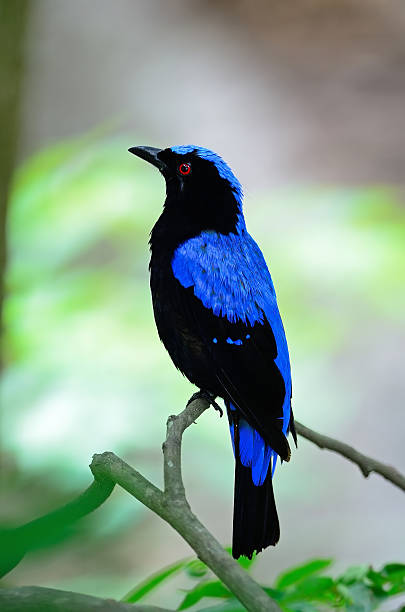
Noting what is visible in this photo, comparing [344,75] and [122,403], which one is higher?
[344,75]

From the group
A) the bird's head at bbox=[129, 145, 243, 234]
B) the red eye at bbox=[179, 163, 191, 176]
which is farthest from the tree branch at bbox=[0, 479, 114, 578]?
the red eye at bbox=[179, 163, 191, 176]

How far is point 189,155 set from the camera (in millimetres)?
2322

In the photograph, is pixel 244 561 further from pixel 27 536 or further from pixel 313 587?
pixel 27 536

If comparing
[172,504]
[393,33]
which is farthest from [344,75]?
[172,504]

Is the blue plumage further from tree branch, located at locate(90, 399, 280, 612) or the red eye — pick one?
tree branch, located at locate(90, 399, 280, 612)

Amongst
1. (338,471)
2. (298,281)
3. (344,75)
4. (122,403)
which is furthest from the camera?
(344,75)

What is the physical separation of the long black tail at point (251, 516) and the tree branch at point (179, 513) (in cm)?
37

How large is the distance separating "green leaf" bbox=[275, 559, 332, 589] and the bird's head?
1080 millimetres

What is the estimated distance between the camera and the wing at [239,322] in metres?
1.86

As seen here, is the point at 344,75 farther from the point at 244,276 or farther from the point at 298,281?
the point at 244,276

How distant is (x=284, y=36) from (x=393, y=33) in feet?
2.98

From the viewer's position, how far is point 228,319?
1979 mm

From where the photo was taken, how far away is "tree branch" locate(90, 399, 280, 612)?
0.77m

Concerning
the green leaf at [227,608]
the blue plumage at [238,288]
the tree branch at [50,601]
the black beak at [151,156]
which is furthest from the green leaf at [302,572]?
the black beak at [151,156]
